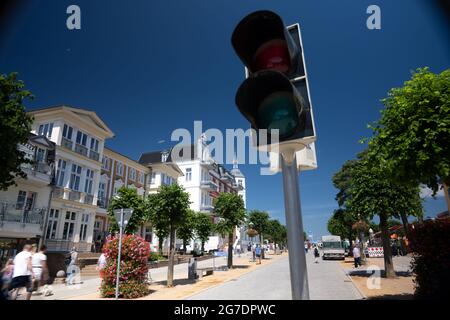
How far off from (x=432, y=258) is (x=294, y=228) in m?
8.85

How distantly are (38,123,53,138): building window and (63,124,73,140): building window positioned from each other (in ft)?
3.93

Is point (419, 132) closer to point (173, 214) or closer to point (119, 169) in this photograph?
point (173, 214)

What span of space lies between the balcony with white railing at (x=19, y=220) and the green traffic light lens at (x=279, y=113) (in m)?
25.5

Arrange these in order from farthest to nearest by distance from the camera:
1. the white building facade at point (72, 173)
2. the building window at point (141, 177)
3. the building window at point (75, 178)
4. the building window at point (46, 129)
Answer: the building window at point (141, 177)
the building window at point (75, 178)
the building window at point (46, 129)
the white building facade at point (72, 173)

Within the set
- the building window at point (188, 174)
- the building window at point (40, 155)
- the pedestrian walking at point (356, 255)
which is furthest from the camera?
the building window at point (188, 174)

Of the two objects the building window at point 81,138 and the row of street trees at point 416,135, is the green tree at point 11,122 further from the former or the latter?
the building window at point 81,138

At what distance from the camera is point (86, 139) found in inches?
1281

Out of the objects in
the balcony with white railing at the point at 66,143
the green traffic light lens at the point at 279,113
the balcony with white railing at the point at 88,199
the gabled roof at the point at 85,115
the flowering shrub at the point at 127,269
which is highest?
the gabled roof at the point at 85,115

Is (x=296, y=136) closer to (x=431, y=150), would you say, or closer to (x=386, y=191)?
(x=431, y=150)

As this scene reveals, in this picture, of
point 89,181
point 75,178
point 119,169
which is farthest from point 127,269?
point 119,169

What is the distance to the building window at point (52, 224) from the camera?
88.3ft

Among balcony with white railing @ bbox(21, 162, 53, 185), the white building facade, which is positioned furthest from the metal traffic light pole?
the white building facade

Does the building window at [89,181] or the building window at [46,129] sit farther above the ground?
the building window at [46,129]

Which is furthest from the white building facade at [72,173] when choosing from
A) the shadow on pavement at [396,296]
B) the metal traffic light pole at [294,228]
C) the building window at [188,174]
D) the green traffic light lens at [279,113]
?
the metal traffic light pole at [294,228]
